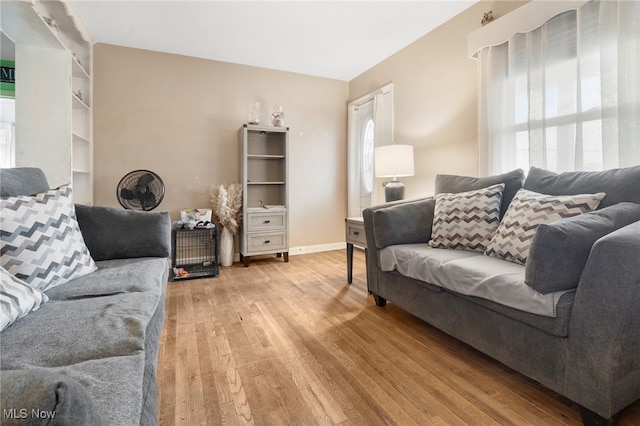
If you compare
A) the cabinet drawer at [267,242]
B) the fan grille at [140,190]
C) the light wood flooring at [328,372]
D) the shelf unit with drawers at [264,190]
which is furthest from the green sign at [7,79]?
the cabinet drawer at [267,242]

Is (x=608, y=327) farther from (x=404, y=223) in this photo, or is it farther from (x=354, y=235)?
(x=354, y=235)

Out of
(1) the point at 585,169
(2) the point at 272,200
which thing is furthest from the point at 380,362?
Result: (2) the point at 272,200

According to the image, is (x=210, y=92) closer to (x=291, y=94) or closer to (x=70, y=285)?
(x=291, y=94)

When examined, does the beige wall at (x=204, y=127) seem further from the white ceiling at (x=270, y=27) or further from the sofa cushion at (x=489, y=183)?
the sofa cushion at (x=489, y=183)

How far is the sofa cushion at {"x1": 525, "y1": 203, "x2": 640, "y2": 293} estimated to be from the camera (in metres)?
1.19

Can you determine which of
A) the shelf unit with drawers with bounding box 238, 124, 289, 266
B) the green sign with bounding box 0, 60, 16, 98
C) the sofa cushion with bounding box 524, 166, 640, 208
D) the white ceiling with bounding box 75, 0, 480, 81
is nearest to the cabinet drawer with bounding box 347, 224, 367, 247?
the shelf unit with drawers with bounding box 238, 124, 289, 266

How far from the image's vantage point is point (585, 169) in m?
1.89

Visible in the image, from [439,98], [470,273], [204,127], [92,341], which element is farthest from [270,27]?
[92,341]

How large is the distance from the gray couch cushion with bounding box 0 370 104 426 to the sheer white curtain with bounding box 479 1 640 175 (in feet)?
7.92

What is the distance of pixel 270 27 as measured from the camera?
9.57 ft

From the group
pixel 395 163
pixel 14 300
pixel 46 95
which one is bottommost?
pixel 14 300

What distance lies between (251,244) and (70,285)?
228cm

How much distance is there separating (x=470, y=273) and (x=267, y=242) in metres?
2.47

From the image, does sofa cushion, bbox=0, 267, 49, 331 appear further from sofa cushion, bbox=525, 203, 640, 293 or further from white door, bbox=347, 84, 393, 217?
white door, bbox=347, 84, 393, 217
